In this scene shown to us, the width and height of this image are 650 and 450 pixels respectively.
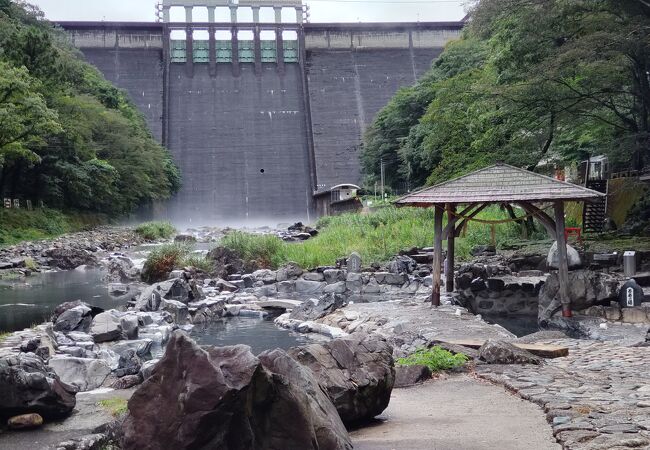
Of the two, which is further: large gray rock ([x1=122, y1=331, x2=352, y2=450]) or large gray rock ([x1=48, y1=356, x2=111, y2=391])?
large gray rock ([x1=48, y1=356, x2=111, y2=391])

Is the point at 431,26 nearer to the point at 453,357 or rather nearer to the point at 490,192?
the point at 490,192

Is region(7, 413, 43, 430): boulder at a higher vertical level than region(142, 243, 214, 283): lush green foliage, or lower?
higher

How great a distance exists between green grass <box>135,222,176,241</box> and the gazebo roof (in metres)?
29.4

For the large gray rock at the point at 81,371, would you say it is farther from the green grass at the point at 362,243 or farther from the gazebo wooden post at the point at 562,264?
the green grass at the point at 362,243

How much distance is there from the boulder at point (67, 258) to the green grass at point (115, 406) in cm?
2043

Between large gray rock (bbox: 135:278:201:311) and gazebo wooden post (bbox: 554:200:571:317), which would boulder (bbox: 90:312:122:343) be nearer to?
large gray rock (bbox: 135:278:201:311)

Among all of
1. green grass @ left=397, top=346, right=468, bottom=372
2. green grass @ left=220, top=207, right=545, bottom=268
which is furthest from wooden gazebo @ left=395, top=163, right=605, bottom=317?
green grass @ left=220, top=207, right=545, bottom=268

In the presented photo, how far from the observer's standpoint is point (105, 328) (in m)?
12.0

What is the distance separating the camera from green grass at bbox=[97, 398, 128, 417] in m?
6.05

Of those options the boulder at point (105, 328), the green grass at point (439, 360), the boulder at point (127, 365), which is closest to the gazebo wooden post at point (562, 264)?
the green grass at point (439, 360)

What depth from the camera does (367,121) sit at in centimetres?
6600

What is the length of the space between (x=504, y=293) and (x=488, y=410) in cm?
994

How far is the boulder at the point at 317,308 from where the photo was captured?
Result: 1473cm

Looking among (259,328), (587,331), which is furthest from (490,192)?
(259,328)
